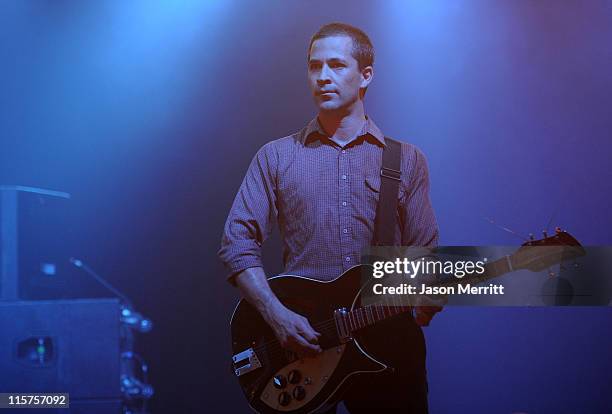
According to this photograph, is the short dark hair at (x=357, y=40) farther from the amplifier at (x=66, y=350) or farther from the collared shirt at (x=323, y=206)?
the amplifier at (x=66, y=350)

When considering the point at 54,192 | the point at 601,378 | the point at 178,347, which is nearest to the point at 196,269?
the point at 178,347

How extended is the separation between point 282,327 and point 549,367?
1231mm

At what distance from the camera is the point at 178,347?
307cm

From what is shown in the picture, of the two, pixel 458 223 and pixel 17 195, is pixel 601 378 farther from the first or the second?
pixel 17 195

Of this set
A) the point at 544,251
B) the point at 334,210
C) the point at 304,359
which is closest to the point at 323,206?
the point at 334,210

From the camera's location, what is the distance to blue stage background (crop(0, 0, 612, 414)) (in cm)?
287

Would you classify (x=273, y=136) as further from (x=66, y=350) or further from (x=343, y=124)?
(x=66, y=350)

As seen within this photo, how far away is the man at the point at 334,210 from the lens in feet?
7.80

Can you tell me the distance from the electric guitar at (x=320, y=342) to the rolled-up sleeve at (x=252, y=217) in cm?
14

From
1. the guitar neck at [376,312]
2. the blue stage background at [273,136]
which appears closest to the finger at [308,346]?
the guitar neck at [376,312]

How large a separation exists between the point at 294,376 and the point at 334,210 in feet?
2.07

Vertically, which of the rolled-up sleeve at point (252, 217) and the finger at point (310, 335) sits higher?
the rolled-up sleeve at point (252, 217)

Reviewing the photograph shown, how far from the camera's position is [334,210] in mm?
2531

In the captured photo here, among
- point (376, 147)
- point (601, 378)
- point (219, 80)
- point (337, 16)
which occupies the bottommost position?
point (601, 378)
